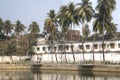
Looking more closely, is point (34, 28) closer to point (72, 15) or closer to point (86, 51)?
point (86, 51)

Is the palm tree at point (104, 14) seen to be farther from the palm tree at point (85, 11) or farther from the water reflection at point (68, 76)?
the water reflection at point (68, 76)

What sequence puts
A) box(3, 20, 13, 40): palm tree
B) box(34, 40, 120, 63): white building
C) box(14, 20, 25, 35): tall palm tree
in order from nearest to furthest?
1. box(34, 40, 120, 63): white building
2. box(14, 20, 25, 35): tall palm tree
3. box(3, 20, 13, 40): palm tree

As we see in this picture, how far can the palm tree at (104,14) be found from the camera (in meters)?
76.1

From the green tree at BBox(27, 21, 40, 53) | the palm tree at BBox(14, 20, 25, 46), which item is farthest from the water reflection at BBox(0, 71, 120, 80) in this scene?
the palm tree at BBox(14, 20, 25, 46)

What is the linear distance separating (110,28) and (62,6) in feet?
56.7

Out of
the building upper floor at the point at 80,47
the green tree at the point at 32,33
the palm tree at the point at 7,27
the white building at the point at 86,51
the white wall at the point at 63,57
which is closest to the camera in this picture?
the white wall at the point at 63,57

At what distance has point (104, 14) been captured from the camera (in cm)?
7656

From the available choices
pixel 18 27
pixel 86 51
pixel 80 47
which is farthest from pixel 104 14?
pixel 18 27

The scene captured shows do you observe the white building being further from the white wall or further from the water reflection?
the water reflection

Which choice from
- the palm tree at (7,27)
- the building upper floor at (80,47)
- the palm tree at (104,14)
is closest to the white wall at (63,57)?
the building upper floor at (80,47)

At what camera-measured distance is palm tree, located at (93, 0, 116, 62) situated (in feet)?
250

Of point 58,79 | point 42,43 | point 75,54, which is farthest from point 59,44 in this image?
point 58,79

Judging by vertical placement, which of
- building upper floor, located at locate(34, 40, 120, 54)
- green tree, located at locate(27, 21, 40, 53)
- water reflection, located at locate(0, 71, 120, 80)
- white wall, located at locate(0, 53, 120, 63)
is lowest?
water reflection, located at locate(0, 71, 120, 80)

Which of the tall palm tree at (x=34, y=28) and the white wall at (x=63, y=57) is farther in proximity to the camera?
the tall palm tree at (x=34, y=28)
